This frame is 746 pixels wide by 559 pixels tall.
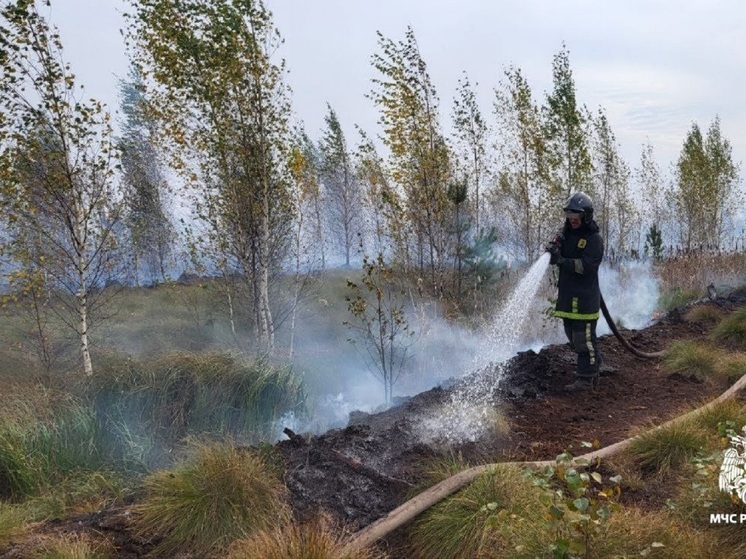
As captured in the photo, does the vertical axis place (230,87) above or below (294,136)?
above

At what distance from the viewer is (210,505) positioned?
3.16 metres

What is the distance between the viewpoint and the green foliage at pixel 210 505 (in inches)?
118

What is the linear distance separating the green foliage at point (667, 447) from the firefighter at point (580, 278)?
2341 millimetres

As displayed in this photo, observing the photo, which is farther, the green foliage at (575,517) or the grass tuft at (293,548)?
the grass tuft at (293,548)

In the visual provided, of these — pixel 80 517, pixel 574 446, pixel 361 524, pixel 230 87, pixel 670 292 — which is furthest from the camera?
pixel 670 292

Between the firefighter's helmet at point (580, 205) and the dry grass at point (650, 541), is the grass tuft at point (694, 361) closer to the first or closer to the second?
the firefighter's helmet at point (580, 205)

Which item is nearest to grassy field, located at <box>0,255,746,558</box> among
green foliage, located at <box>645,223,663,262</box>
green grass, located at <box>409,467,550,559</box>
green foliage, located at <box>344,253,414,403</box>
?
green grass, located at <box>409,467,550,559</box>

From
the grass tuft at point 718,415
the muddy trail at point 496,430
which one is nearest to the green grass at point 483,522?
the muddy trail at point 496,430

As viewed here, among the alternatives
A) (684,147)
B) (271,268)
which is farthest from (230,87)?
(684,147)

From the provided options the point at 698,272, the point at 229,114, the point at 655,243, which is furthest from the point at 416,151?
the point at 655,243

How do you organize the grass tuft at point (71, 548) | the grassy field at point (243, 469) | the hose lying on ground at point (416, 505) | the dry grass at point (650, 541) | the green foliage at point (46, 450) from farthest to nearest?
the green foliage at point (46, 450)
the hose lying on ground at point (416, 505)
the grass tuft at point (71, 548)
the grassy field at point (243, 469)
the dry grass at point (650, 541)

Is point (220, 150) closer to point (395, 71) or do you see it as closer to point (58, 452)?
point (395, 71)

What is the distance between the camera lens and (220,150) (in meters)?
8.57

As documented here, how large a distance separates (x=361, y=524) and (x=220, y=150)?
680cm
